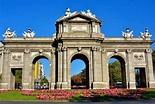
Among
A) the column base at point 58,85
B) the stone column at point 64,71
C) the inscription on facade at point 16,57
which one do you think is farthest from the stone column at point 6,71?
the stone column at point 64,71

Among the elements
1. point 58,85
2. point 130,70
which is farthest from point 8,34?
point 130,70

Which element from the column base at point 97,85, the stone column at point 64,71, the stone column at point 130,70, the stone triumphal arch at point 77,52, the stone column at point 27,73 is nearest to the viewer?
the stone column at point 64,71

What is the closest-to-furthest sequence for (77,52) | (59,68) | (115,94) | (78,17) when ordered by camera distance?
(115,94) < (59,68) < (77,52) < (78,17)

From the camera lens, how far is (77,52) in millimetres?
41125

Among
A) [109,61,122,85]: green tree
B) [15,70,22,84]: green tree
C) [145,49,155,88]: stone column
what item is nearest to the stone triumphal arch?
[145,49,155,88]: stone column

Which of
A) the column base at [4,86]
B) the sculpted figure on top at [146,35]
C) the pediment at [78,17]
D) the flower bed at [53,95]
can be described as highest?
the pediment at [78,17]

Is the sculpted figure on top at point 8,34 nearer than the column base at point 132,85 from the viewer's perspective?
No

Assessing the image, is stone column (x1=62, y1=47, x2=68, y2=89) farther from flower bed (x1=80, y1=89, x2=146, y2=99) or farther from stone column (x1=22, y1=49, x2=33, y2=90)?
flower bed (x1=80, y1=89, x2=146, y2=99)

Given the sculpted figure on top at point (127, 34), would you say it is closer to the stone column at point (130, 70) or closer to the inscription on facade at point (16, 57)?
the stone column at point (130, 70)

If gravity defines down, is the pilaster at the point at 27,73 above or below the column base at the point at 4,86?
above

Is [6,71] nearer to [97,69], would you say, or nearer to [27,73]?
[27,73]

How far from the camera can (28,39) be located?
43469mm

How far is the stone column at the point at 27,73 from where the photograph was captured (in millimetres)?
41719

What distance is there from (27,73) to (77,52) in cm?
1027
